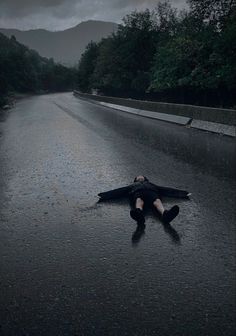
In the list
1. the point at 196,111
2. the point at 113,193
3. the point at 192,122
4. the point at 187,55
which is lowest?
the point at 113,193

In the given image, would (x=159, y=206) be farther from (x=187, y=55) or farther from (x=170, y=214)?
(x=187, y=55)

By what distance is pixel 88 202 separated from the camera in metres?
6.18

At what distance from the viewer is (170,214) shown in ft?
16.5

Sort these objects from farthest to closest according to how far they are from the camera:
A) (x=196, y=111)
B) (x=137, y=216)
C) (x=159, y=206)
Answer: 1. (x=196, y=111)
2. (x=159, y=206)
3. (x=137, y=216)

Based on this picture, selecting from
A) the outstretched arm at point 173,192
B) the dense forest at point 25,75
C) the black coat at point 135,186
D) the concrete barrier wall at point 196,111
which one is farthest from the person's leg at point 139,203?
the dense forest at point 25,75

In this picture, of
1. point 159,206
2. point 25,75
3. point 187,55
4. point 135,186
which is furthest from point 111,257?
point 25,75

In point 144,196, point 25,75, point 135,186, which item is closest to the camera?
point 144,196

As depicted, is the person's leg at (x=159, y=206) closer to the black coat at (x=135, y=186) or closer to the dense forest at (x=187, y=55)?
the black coat at (x=135, y=186)

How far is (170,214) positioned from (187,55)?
20.2 metres

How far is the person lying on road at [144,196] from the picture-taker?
5.04 m

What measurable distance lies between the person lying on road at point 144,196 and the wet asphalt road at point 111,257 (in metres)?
0.16

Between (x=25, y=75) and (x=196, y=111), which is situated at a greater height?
(x=196, y=111)

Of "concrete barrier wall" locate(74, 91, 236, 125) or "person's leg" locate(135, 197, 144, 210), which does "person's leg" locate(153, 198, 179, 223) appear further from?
"concrete barrier wall" locate(74, 91, 236, 125)

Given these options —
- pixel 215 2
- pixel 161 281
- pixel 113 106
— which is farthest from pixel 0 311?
pixel 113 106
